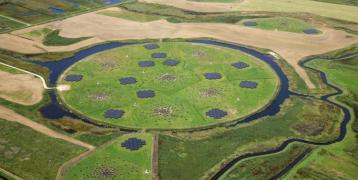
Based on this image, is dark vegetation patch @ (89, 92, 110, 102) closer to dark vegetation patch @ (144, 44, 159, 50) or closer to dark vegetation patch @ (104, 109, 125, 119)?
dark vegetation patch @ (104, 109, 125, 119)

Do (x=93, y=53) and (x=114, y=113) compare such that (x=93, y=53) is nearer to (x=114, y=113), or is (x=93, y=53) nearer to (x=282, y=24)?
(x=114, y=113)

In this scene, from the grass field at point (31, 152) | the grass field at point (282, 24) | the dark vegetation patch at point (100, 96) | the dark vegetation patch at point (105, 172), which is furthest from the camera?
the grass field at point (282, 24)

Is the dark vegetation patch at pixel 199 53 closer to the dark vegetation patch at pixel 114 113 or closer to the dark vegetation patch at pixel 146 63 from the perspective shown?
the dark vegetation patch at pixel 146 63

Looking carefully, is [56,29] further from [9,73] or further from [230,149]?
[230,149]

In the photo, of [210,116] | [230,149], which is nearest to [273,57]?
[210,116]

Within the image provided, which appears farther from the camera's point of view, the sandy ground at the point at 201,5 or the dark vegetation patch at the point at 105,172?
the sandy ground at the point at 201,5

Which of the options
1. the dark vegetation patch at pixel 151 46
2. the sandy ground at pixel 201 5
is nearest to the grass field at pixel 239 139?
the dark vegetation patch at pixel 151 46

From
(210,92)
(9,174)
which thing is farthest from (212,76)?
(9,174)
